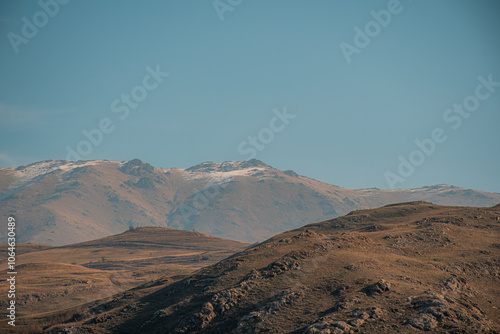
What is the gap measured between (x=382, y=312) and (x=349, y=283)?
A: 6918 mm

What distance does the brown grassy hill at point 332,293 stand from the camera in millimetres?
41625

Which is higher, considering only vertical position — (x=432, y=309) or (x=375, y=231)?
(x=375, y=231)

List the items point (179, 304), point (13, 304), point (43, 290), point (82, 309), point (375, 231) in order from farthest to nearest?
point (43, 290) < point (13, 304) < point (375, 231) < point (82, 309) < point (179, 304)

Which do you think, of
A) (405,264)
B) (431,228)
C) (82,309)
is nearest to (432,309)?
(405,264)

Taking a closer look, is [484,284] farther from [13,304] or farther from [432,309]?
[13,304]

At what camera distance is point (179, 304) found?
51812 mm

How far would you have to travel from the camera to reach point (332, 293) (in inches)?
1859

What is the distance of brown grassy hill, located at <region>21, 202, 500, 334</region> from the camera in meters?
41.6

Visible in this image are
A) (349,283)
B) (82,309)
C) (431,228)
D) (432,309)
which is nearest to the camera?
(432,309)

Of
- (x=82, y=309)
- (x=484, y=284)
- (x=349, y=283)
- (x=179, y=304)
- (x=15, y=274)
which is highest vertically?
(x=15, y=274)

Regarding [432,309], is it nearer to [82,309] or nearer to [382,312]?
[382,312]

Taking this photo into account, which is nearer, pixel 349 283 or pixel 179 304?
pixel 349 283

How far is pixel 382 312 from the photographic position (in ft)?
137

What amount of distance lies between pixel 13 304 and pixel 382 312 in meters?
79.8
